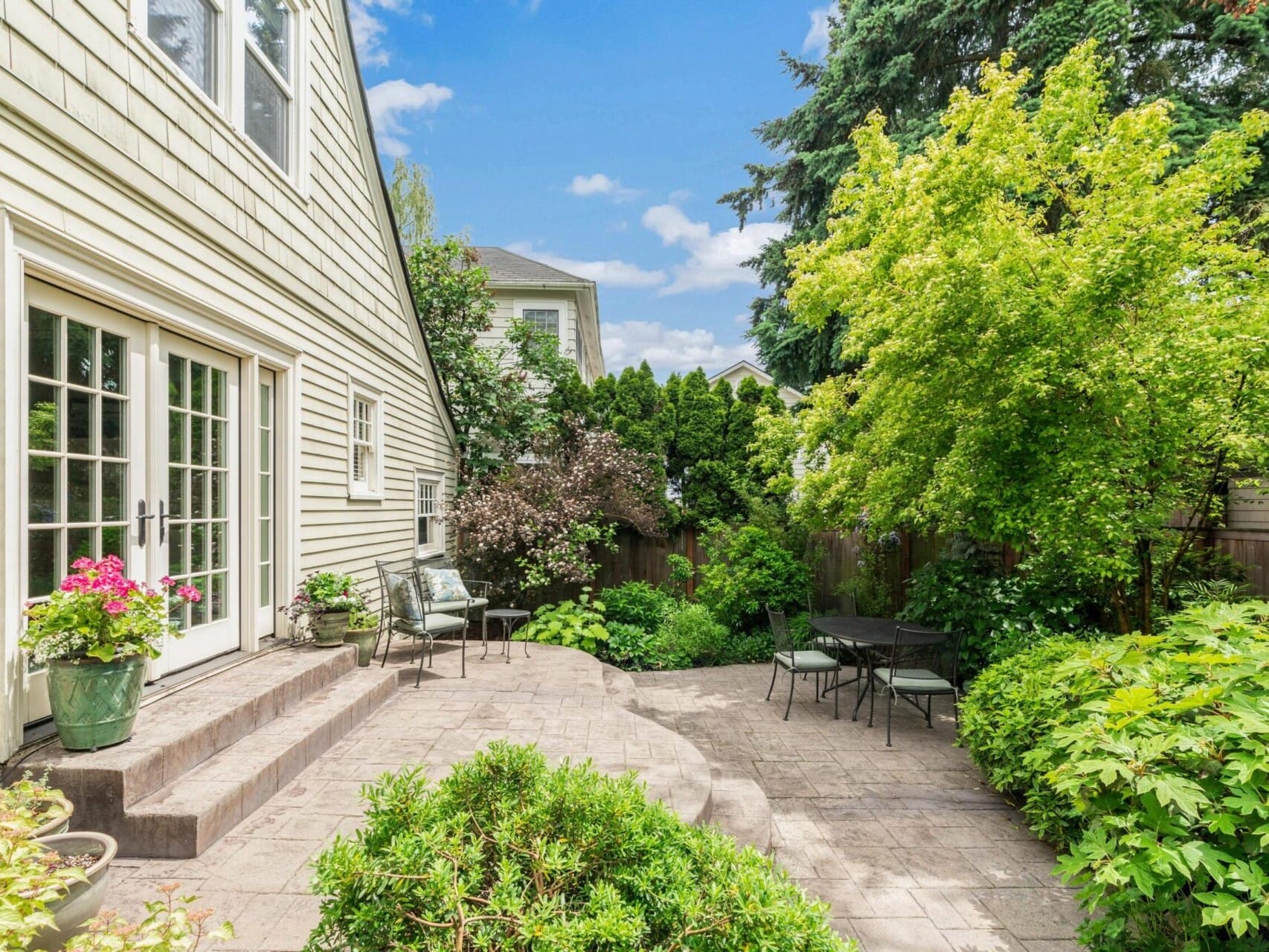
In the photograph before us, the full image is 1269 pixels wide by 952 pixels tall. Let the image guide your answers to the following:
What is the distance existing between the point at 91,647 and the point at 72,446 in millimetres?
1046

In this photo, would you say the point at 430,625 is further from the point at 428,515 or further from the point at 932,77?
the point at 932,77

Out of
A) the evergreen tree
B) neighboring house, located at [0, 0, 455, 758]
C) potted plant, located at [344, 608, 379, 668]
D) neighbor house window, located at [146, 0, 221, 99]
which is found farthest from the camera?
the evergreen tree

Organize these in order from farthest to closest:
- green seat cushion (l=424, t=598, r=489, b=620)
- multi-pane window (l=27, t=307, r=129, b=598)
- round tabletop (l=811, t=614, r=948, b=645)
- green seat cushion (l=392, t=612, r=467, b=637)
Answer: green seat cushion (l=424, t=598, r=489, b=620), green seat cushion (l=392, t=612, r=467, b=637), round tabletop (l=811, t=614, r=948, b=645), multi-pane window (l=27, t=307, r=129, b=598)

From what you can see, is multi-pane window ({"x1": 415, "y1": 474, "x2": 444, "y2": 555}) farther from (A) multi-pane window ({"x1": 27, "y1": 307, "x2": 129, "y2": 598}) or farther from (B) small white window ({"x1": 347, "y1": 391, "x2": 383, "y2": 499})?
(A) multi-pane window ({"x1": 27, "y1": 307, "x2": 129, "y2": 598})

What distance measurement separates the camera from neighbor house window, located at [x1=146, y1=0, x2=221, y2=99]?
3.63m

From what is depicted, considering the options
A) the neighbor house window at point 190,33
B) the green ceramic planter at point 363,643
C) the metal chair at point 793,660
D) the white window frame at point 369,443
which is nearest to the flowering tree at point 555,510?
the white window frame at point 369,443

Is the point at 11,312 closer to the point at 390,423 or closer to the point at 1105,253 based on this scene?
the point at 390,423

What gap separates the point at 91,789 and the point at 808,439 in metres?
7.17

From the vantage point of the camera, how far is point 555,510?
895cm

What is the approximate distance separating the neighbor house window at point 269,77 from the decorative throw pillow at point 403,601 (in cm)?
362

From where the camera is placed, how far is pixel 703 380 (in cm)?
1045

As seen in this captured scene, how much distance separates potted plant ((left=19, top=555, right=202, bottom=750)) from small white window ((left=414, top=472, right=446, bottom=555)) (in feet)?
18.2

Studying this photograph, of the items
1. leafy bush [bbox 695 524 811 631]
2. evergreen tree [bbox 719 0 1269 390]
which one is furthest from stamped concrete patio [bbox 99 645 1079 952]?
evergreen tree [bbox 719 0 1269 390]

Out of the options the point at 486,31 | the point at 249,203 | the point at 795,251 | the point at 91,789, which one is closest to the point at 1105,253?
the point at 795,251
